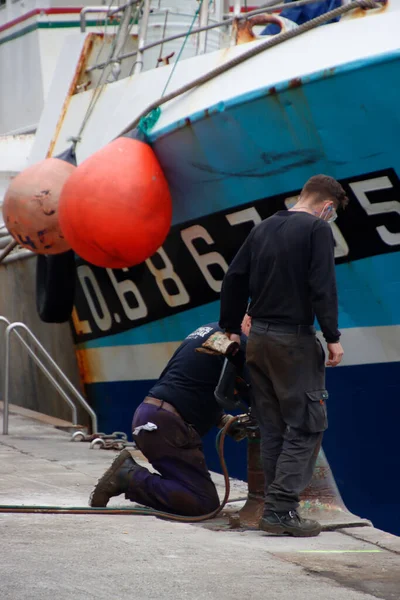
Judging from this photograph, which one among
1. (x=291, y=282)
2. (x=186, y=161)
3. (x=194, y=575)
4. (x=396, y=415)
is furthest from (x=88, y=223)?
(x=194, y=575)

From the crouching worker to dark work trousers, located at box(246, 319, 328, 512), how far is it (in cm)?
28

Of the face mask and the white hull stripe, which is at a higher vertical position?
the face mask

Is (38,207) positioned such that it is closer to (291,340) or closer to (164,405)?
(164,405)

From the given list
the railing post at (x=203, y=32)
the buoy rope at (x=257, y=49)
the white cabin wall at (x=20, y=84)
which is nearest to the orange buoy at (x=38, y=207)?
the buoy rope at (x=257, y=49)

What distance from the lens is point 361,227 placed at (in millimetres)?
6297

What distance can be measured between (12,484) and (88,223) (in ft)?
6.38

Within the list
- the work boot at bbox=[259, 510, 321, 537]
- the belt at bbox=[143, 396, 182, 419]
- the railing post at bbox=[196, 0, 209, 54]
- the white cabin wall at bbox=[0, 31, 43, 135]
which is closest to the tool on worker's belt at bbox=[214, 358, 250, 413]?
the belt at bbox=[143, 396, 182, 419]

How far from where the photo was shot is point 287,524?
4336 millimetres

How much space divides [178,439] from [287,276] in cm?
89

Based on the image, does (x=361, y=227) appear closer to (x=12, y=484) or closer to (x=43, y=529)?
(x=12, y=484)

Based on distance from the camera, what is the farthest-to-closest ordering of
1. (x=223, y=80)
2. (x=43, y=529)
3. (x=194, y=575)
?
(x=223, y=80) → (x=43, y=529) → (x=194, y=575)

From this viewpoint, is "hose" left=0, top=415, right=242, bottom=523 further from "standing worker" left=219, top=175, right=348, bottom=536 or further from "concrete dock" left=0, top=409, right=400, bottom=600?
"standing worker" left=219, top=175, right=348, bottom=536

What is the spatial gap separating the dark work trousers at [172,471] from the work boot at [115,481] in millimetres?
36

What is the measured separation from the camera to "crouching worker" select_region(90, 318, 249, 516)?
15.5 feet
